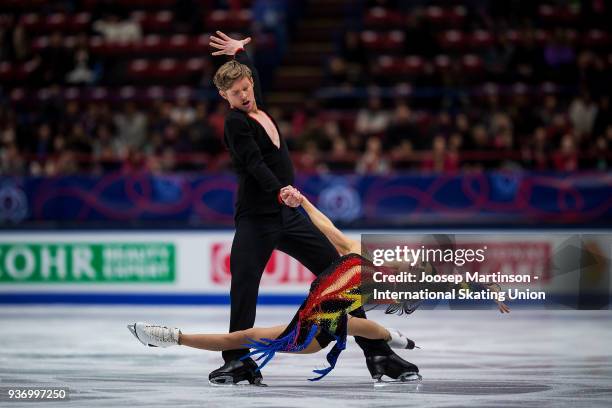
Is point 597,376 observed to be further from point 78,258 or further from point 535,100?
point 535,100

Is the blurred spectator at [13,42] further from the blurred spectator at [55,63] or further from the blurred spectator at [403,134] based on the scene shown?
the blurred spectator at [403,134]

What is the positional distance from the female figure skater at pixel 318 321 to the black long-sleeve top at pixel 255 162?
0.24m

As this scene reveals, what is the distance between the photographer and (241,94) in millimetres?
6230

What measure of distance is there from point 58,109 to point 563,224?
321 inches

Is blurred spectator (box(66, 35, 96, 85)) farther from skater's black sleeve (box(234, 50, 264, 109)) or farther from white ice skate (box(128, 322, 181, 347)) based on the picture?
white ice skate (box(128, 322, 181, 347))

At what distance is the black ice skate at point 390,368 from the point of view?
641 centimetres

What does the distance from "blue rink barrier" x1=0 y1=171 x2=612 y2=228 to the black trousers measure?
19.9 feet

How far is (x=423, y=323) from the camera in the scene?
1061 cm

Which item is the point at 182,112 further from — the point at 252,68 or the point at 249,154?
the point at 249,154

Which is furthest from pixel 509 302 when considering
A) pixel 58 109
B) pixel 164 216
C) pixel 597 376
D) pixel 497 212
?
pixel 58 109

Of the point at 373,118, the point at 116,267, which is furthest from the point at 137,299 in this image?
the point at 373,118

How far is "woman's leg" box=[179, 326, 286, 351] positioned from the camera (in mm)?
6113

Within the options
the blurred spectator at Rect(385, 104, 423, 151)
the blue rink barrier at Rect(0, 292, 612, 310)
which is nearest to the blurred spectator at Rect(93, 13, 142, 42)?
the blurred spectator at Rect(385, 104, 423, 151)

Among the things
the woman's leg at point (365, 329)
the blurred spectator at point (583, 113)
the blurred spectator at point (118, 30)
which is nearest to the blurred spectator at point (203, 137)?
the blurred spectator at point (118, 30)
